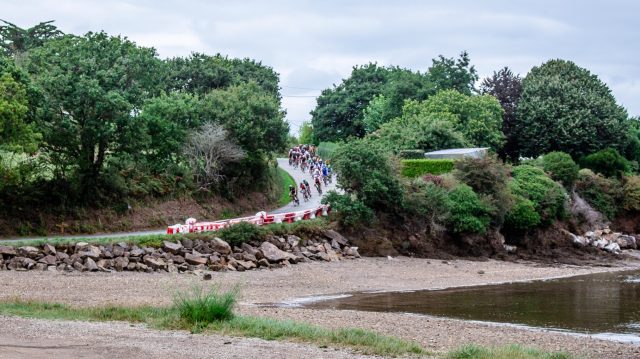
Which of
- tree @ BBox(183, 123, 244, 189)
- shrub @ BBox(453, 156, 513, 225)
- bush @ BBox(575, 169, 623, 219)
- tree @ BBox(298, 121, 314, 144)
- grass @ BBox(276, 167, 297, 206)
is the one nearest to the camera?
tree @ BBox(183, 123, 244, 189)

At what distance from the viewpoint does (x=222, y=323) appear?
2150 centimetres

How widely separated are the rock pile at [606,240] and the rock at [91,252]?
35916 millimetres

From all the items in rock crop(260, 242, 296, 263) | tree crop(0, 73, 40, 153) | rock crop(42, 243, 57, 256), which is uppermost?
tree crop(0, 73, 40, 153)

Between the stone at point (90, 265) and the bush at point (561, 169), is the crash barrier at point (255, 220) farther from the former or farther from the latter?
the bush at point (561, 169)

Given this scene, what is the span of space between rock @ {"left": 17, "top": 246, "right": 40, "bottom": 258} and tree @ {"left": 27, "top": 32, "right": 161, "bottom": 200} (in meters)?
9.86

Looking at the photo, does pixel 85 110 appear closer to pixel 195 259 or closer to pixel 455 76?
Answer: pixel 195 259

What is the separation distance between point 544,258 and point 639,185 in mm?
20400

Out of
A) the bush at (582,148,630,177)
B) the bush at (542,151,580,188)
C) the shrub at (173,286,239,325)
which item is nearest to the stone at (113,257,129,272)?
the shrub at (173,286,239,325)

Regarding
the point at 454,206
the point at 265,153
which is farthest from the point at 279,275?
the point at 265,153

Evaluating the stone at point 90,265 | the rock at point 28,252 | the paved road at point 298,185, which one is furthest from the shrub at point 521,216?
the rock at point 28,252

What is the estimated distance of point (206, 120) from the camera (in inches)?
2272

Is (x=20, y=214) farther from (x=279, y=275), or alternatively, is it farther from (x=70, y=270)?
(x=279, y=275)

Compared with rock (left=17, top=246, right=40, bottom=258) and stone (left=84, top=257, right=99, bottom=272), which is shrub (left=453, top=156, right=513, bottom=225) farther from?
rock (left=17, top=246, right=40, bottom=258)

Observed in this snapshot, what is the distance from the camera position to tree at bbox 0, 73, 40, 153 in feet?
130
